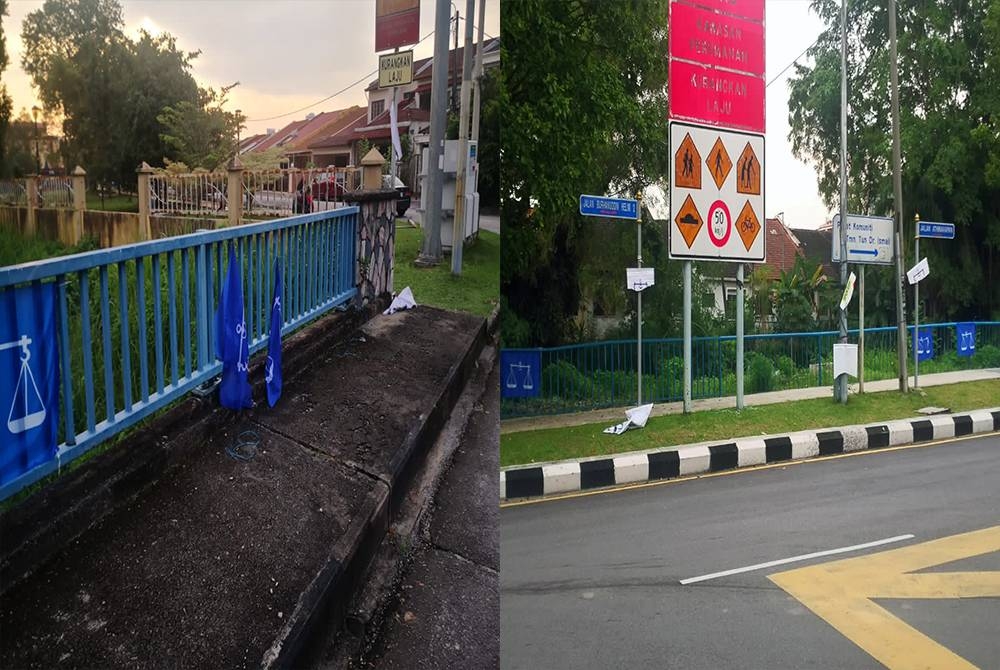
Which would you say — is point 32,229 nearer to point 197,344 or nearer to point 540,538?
point 197,344

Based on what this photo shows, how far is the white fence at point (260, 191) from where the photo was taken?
73 centimetres

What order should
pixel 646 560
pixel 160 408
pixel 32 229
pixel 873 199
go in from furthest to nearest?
1. pixel 873 199
2. pixel 646 560
3. pixel 160 408
4. pixel 32 229

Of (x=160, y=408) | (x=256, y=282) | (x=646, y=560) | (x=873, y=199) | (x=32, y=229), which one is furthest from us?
(x=873, y=199)

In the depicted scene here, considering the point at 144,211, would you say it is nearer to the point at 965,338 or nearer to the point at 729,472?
the point at 729,472

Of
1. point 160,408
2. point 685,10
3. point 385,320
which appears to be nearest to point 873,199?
point 685,10

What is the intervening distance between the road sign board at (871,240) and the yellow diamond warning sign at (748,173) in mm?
315

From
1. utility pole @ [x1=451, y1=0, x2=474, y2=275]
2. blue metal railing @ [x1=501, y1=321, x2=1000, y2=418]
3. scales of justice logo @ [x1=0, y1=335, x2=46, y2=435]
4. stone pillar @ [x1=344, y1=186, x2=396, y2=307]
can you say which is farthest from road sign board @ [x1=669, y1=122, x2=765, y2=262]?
scales of justice logo @ [x1=0, y1=335, x2=46, y2=435]

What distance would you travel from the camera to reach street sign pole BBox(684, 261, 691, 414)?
3.17 feet

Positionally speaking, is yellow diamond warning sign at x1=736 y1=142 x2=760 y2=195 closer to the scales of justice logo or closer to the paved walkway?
the paved walkway

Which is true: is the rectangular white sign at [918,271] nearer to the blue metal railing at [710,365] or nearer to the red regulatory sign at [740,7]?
the blue metal railing at [710,365]

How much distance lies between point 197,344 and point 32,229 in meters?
0.18

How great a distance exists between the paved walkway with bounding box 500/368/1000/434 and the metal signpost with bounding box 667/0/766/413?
61mm

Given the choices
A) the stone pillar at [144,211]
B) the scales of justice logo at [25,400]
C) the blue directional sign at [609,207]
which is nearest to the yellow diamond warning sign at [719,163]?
the blue directional sign at [609,207]

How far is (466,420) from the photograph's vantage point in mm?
1033
